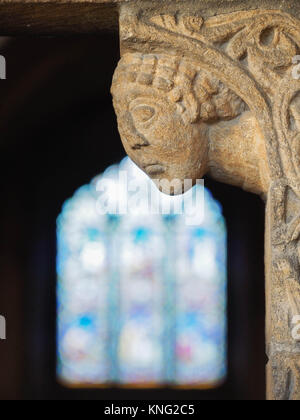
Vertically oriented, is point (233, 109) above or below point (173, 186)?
above

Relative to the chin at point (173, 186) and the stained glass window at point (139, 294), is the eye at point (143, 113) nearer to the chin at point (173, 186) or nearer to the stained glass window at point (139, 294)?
the chin at point (173, 186)

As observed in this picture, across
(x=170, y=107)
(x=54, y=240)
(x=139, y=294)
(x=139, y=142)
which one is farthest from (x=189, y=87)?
(x=139, y=294)

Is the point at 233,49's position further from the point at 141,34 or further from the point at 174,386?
the point at 174,386

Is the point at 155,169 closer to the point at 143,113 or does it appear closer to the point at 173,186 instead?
the point at 173,186

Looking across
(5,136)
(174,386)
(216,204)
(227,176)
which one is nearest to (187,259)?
(216,204)

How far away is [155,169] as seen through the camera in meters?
2.27

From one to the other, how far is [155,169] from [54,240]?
5.73 m

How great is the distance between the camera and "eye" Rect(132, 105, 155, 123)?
86.0 inches

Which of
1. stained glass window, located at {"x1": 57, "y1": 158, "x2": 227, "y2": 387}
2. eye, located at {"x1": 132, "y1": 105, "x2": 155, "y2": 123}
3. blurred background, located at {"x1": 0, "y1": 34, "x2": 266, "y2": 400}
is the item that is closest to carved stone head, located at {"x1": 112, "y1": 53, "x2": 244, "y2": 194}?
eye, located at {"x1": 132, "y1": 105, "x2": 155, "y2": 123}

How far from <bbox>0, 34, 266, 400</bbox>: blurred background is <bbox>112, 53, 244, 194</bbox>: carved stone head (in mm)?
A: 4207

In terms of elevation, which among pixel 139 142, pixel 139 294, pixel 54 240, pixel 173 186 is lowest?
pixel 139 294

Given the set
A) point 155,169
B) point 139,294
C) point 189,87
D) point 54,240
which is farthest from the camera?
point 139,294

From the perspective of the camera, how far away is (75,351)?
25.8 feet

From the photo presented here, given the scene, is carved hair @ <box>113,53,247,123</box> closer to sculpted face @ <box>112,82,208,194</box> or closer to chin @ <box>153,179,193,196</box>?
sculpted face @ <box>112,82,208,194</box>
